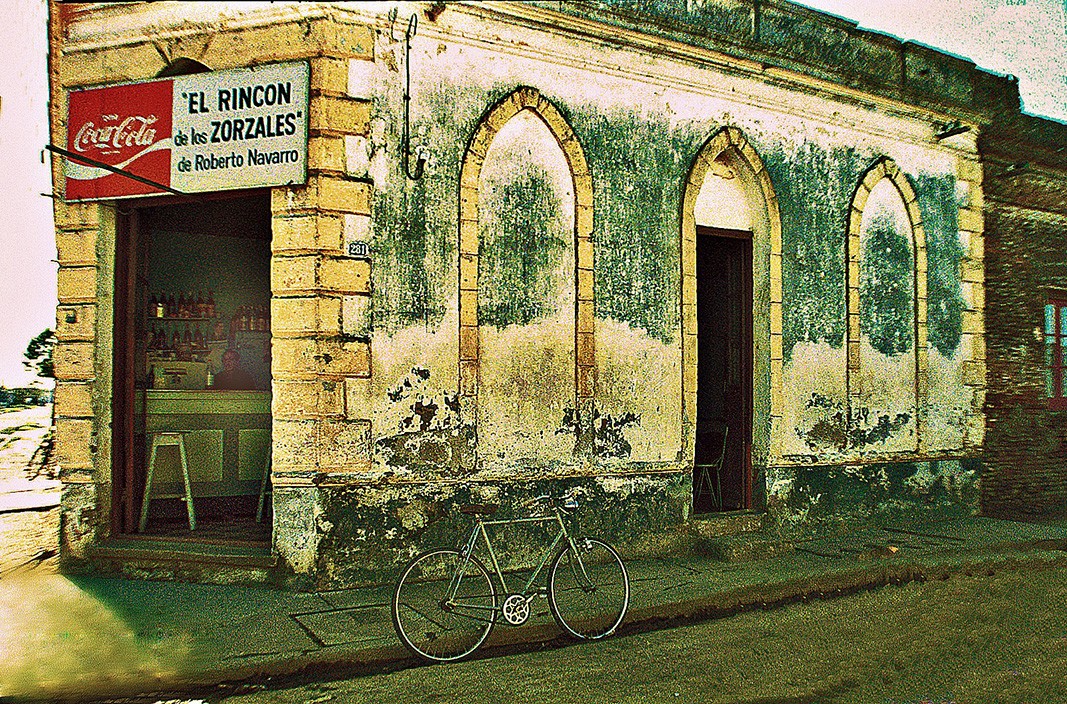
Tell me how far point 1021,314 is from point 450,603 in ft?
32.6

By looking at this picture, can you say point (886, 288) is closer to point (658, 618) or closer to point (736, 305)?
point (736, 305)

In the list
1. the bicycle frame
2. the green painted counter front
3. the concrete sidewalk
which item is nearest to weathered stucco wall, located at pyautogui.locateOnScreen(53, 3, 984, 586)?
the concrete sidewalk

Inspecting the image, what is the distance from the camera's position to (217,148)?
721 cm

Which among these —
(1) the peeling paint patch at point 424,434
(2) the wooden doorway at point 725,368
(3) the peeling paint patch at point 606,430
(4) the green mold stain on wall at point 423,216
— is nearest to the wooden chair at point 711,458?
(2) the wooden doorway at point 725,368

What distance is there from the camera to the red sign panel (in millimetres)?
7336

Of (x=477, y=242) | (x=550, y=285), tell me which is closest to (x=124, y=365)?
(x=477, y=242)

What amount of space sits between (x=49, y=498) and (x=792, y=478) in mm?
Answer: 9923

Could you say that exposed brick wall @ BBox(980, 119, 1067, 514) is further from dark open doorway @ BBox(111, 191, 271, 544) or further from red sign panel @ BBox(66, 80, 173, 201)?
red sign panel @ BBox(66, 80, 173, 201)

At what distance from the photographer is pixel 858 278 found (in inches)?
399

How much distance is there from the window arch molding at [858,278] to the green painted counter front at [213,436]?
7.01 metres

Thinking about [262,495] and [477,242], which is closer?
[477,242]

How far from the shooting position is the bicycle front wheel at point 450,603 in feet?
18.0

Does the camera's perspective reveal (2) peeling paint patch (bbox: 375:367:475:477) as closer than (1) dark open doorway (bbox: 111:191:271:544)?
Yes

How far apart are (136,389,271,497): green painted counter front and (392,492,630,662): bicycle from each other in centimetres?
356
